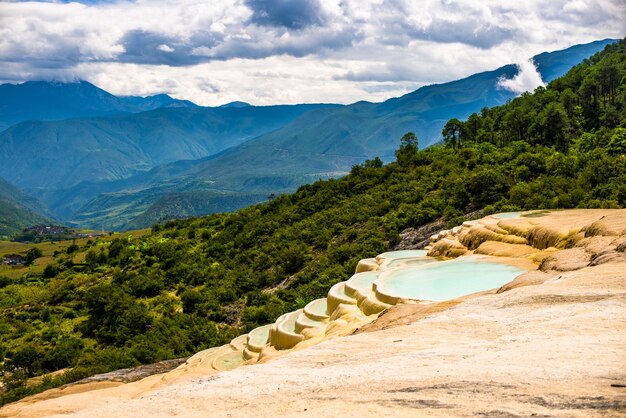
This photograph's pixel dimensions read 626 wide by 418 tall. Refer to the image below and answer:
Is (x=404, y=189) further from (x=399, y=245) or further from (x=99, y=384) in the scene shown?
(x=99, y=384)

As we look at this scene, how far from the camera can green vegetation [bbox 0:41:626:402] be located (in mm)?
52344

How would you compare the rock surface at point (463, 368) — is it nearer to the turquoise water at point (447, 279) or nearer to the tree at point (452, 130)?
the turquoise water at point (447, 279)

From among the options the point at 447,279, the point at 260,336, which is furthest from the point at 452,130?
the point at 447,279

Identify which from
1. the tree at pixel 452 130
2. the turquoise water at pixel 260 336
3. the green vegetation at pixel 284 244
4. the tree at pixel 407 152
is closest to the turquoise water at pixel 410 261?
the turquoise water at pixel 260 336

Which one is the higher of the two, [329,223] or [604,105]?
[604,105]

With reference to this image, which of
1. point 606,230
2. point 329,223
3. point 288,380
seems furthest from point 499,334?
point 329,223

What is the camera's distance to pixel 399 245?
5778 cm

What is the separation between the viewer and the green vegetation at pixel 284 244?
52.3 m

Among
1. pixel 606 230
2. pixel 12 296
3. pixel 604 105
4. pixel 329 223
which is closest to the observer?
pixel 606 230

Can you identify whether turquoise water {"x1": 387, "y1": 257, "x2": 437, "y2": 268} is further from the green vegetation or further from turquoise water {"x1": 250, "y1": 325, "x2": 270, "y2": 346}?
the green vegetation

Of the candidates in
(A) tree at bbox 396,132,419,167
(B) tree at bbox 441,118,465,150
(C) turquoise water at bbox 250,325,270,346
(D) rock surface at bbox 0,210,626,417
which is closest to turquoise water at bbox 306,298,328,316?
(C) turquoise water at bbox 250,325,270,346

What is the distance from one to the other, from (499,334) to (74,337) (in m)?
55.4

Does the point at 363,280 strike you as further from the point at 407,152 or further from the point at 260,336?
the point at 407,152

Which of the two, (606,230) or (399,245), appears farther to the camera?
(399,245)
